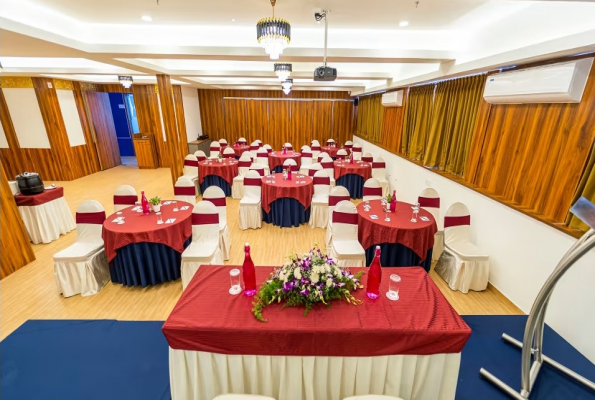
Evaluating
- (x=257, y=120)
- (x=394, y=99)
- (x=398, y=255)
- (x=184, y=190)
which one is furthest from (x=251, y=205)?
(x=257, y=120)

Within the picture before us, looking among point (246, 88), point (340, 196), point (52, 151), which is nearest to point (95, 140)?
point (52, 151)

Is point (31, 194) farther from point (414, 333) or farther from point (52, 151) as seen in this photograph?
point (414, 333)

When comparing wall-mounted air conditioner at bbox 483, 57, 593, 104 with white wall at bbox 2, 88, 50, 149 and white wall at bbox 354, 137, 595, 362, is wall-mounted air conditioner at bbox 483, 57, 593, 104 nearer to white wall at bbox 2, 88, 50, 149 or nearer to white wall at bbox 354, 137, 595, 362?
white wall at bbox 354, 137, 595, 362

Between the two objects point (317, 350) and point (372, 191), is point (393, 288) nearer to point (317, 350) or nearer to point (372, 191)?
point (317, 350)

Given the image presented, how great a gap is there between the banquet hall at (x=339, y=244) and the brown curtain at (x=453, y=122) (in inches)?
1.5

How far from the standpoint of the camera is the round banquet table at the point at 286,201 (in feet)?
17.8

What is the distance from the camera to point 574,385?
2404mm

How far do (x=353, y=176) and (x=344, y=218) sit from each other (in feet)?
12.2

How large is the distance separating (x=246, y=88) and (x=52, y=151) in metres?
7.48

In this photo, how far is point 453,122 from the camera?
16.7 ft

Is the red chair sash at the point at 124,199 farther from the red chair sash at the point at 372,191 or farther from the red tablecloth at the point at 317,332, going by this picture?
the red chair sash at the point at 372,191

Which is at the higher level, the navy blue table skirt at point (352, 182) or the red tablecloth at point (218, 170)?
the red tablecloth at point (218, 170)

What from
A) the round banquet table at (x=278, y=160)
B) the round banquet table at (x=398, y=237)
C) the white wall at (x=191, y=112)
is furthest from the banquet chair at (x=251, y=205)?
the white wall at (x=191, y=112)

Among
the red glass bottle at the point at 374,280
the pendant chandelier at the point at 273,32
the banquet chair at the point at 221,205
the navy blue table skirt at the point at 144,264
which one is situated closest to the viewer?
the red glass bottle at the point at 374,280
